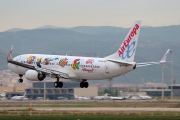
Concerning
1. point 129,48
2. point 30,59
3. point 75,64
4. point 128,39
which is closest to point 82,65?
point 75,64

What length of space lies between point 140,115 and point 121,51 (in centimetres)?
1027

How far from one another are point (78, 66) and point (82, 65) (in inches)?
34.3

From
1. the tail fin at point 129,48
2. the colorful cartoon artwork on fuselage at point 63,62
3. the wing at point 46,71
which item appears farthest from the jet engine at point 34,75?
the tail fin at point 129,48

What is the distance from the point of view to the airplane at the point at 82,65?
356 feet

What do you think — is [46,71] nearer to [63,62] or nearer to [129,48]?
[63,62]

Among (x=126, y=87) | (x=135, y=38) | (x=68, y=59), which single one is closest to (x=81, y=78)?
(x=68, y=59)

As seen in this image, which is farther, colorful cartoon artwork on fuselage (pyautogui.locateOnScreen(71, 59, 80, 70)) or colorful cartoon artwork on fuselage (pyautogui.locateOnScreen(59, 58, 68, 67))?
colorful cartoon artwork on fuselage (pyautogui.locateOnScreen(59, 58, 68, 67))

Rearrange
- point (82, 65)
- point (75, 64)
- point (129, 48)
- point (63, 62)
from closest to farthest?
point (129, 48) → point (82, 65) → point (75, 64) → point (63, 62)

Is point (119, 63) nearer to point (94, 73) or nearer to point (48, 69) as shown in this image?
point (94, 73)

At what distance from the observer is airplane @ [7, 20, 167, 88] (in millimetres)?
108500

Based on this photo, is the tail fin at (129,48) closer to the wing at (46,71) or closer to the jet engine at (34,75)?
the wing at (46,71)

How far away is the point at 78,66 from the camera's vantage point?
113188 millimetres

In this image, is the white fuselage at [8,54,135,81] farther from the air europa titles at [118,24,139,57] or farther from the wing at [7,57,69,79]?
the air europa titles at [118,24,139,57]

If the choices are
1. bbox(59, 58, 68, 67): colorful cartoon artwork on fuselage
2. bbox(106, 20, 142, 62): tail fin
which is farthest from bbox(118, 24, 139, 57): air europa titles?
bbox(59, 58, 68, 67): colorful cartoon artwork on fuselage
